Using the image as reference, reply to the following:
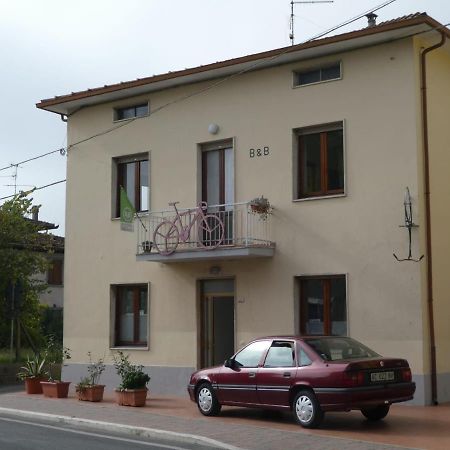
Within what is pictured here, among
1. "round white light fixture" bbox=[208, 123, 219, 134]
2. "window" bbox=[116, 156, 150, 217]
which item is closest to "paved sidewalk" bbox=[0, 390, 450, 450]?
"window" bbox=[116, 156, 150, 217]

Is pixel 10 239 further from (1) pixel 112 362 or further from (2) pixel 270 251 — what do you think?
(2) pixel 270 251

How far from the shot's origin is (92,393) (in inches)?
698

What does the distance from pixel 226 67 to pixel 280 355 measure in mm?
7456

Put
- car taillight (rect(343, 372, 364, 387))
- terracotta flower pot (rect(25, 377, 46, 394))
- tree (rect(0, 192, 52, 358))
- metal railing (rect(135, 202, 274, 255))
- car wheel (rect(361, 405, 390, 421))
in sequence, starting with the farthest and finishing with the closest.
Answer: tree (rect(0, 192, 52, 358)) < terracotta flower pot (rect(25, 377, 46, 394)) < metal railing (rect(135, 202, 274, 255)) < car wheel (rect(361, 405, 390, 421)) < car taillight (rect(343, 372, 364, 387))

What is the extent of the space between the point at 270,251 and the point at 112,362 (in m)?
5.40

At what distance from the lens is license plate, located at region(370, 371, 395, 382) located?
12.9 m

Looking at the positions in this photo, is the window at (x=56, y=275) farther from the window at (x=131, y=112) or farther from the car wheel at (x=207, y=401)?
the car wheel at (x=207, y=401)

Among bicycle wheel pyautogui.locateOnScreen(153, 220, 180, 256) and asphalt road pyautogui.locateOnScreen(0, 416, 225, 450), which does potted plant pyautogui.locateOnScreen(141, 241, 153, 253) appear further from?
asphalt road pyautogui.locateOnScreen(0, 416, 225, 450)

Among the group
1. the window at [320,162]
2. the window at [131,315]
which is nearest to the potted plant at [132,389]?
the window at [131,315]

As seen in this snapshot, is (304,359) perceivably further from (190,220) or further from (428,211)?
(190,220)

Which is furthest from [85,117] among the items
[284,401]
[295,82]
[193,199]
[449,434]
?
[449,434]

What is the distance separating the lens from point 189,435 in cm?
1260

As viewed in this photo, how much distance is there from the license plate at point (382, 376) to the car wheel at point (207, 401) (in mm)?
3292

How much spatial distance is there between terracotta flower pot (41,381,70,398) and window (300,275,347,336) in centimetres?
561
